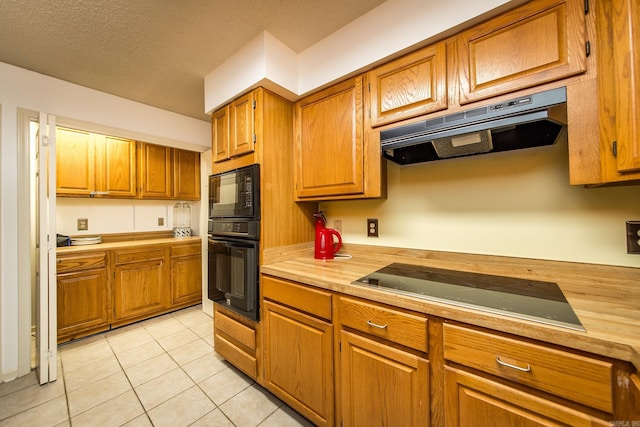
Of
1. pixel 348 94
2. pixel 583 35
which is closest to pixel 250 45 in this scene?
pixel 348 94

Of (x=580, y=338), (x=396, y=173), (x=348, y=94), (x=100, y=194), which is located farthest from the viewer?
(x=100, y=194)

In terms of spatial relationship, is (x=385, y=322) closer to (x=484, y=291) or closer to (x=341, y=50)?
(x=484, y=291)

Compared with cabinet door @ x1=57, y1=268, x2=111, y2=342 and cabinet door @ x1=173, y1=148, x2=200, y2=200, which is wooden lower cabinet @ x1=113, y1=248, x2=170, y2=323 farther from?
cabinet door @ x1=173, y1=148, x2=200, y2=200

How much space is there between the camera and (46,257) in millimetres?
1693

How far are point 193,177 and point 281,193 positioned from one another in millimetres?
2243

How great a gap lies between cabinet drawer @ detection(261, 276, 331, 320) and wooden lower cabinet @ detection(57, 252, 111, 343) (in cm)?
202

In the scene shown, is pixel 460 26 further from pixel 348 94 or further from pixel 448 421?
pixel 448 421

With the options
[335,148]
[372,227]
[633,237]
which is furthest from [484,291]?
[335,148]

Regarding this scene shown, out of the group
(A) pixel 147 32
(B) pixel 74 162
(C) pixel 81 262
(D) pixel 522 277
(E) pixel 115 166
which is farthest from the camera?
(E) pixel 115 166

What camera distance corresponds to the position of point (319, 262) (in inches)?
62.9

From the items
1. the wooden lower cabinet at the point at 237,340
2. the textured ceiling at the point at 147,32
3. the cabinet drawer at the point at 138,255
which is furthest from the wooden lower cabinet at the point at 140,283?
the textured ceiling at the point at 147,32

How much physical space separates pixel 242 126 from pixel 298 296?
48.6 inches

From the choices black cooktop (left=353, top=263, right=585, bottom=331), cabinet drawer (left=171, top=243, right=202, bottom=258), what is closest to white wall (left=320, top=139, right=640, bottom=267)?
black cooktop (left=353, top=263, right=585, bottom=331)

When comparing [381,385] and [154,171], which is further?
[154,171]
